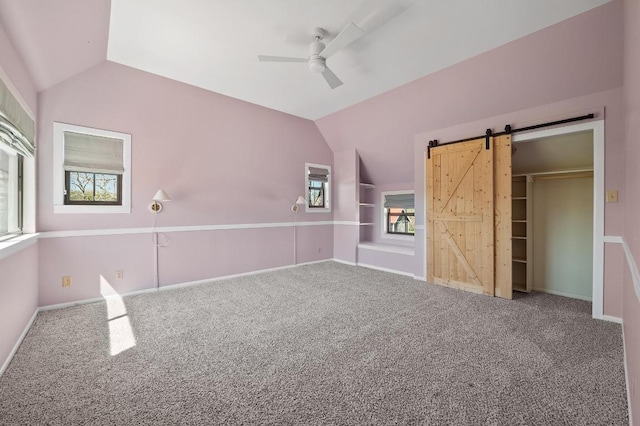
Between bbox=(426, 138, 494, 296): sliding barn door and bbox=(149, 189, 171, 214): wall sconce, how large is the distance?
13.5ft

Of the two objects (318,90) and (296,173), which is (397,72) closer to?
(318,90)

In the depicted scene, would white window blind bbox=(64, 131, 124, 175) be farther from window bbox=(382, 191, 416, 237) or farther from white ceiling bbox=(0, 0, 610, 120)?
window bbox=(382, 191, 416, 237)

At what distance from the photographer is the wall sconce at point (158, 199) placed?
378cm

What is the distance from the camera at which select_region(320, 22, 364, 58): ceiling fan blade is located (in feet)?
7.77

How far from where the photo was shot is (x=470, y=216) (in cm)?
410

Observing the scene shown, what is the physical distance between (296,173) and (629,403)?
5104 mm

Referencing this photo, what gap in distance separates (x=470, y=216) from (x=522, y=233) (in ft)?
3.25

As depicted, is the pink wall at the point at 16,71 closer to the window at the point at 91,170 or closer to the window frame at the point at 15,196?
the window at the point at 91,170

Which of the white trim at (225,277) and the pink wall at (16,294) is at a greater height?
the pink wall at (16,294)

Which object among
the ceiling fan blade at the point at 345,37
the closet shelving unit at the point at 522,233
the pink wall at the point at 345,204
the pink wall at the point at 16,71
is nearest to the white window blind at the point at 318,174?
the pink wall at the point at 345,204

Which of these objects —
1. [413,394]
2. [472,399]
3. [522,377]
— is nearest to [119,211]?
[413,394]

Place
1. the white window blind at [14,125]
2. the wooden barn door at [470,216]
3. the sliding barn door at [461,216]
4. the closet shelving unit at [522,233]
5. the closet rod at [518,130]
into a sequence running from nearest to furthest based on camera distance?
the white window blind at [14,125], the closet rod at [518,130], the wooden barn door at [470,216], the sliding barn door at [461,216], the closet shelving unit at [522,233]

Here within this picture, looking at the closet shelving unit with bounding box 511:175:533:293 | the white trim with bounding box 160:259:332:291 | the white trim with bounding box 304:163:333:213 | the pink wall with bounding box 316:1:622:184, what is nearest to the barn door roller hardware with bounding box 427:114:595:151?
the pink wall with bounding box 316:1:622:184

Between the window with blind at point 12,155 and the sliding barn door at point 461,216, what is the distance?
4960 millimetres
